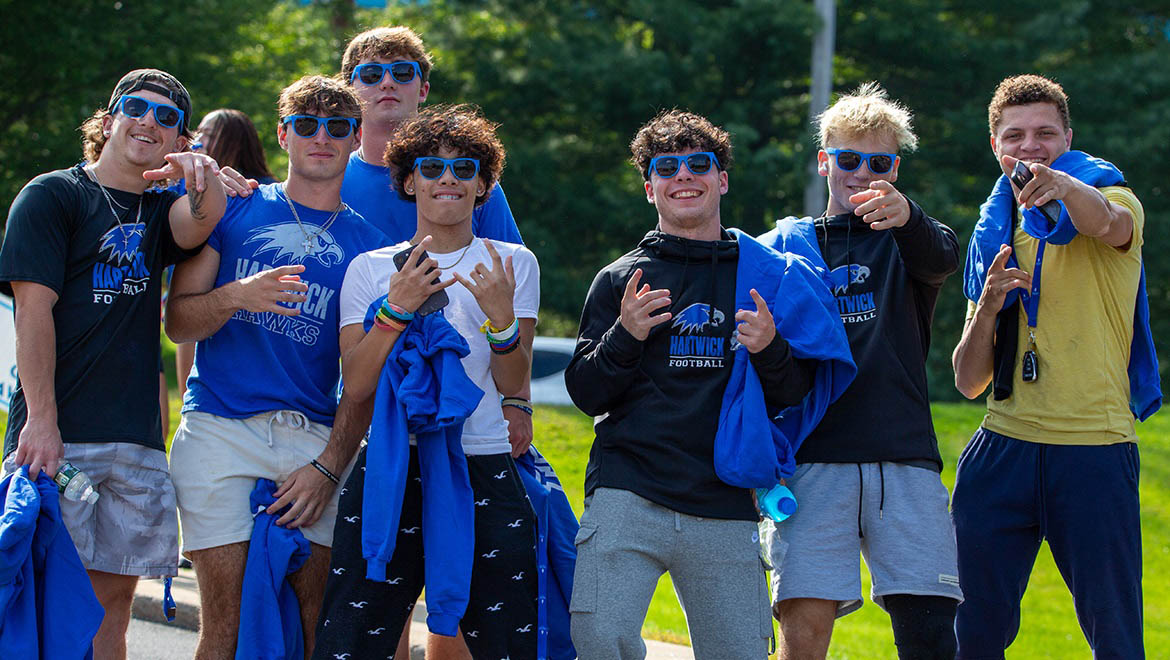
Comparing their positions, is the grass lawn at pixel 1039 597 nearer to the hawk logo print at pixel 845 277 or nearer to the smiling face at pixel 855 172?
the hawk logo print at pixel 845 277

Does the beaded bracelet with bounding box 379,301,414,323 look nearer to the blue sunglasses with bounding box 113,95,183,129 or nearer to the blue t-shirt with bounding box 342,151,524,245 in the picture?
the blue t-shirt with bounding box 342,151,524,245

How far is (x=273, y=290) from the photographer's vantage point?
12.9 ft

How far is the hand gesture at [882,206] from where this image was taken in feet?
13.1

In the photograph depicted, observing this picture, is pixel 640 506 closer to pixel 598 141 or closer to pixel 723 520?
pixel 723 520

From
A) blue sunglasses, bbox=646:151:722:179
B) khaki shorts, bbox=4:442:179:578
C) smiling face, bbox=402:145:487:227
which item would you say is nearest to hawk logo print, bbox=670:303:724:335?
blue sunglasses, bbox=646:151:722:179

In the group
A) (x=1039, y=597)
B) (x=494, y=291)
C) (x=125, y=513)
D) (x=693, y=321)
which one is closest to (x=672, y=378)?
(x=693, y=321)

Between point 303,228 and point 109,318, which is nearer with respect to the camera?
point 109,318

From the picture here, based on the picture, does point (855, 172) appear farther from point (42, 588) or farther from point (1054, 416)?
point (42, 588)

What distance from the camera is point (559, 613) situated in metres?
4.25

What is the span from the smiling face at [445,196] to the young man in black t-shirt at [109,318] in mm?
675

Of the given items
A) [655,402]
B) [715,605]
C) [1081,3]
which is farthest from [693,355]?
[1081,3]

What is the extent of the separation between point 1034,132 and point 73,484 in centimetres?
365

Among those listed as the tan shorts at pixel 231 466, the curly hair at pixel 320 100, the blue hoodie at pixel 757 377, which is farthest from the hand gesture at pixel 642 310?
the curly hair at pixel 320 100

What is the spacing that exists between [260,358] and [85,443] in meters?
0.63
